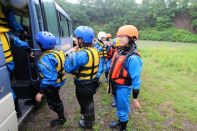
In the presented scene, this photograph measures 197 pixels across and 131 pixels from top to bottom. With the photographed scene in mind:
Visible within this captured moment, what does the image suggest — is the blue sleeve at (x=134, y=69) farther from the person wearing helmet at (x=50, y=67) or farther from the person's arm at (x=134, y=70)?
the person wearing helmet at (x=50, y=67)

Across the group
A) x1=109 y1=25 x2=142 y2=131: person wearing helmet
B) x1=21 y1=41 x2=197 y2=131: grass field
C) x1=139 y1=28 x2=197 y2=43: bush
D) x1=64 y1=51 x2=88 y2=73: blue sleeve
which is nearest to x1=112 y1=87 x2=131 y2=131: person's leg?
x1=109 y1=25 x2=142 y2=131: person wearing helmet

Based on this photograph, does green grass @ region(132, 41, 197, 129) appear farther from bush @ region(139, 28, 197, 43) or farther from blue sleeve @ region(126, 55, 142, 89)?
bush @ region(139, 28, 197, 43)

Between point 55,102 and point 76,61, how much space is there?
979 mm

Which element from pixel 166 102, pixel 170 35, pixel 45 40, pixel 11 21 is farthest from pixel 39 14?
pixel 170 35

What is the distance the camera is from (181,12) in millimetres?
51719

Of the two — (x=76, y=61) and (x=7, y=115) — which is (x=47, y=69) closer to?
(x=76, y=61)

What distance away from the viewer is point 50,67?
3.55 m

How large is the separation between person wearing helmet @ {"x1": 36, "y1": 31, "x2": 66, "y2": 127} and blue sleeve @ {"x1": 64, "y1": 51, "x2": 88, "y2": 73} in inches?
8.7

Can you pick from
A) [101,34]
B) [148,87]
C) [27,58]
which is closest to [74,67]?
[27,58]

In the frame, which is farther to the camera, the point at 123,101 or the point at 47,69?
the point at 123,101

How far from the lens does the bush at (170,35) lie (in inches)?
1753

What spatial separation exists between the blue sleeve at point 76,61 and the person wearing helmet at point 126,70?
1.80 feet

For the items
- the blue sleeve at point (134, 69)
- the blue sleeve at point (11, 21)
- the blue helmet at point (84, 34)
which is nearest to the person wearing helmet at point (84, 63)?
the blue helmet at point (84, 34)

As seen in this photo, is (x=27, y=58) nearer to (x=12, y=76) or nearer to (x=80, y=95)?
(x=12, y=76)
